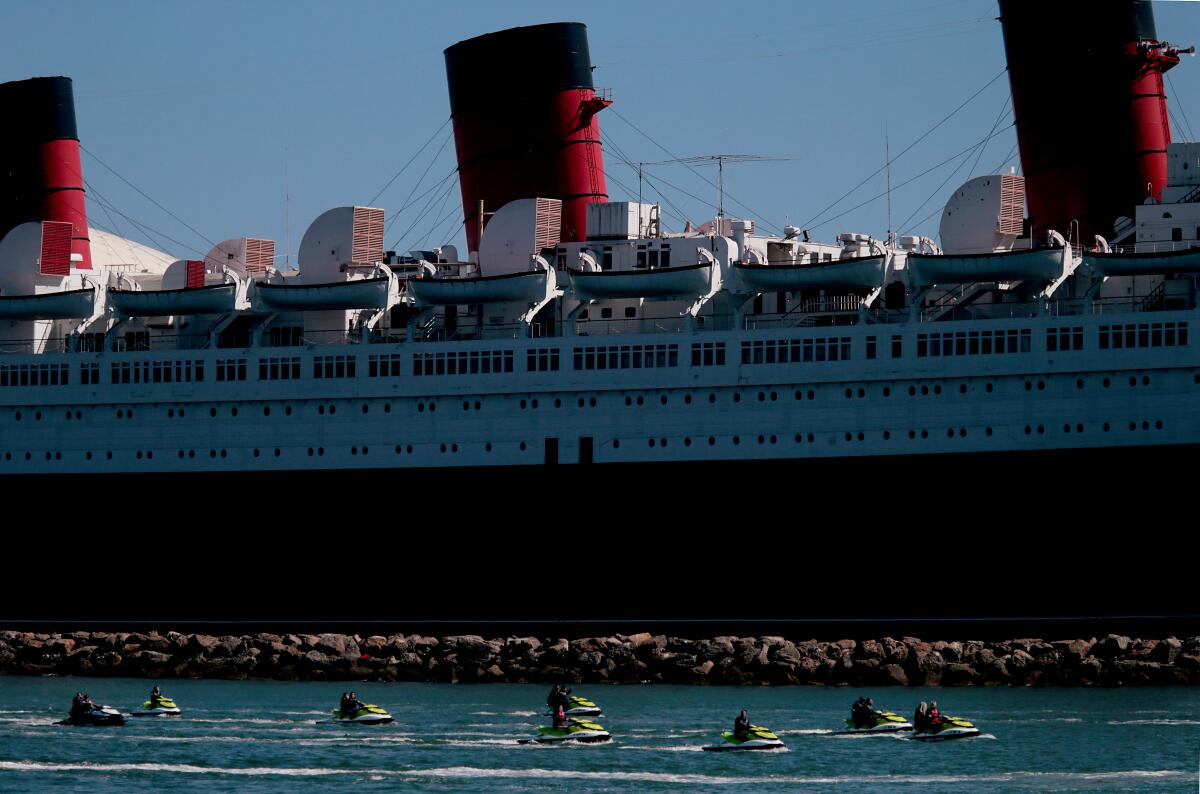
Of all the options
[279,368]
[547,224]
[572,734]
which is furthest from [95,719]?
[547,224]

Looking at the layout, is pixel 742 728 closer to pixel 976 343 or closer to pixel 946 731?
pixel 946 731

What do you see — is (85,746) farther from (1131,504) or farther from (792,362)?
(1131,504)

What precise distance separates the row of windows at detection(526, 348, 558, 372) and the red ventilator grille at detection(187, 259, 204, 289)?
13.1m

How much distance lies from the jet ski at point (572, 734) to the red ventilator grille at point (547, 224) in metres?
23.4

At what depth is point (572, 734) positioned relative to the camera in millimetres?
49094

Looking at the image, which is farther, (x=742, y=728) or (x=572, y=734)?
(x=572, y=734)

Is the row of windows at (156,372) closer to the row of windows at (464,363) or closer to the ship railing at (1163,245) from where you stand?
the row of windows at (464,363)

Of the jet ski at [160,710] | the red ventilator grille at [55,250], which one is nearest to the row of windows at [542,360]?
the jet ski at [160,710]

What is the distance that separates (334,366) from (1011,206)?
64.7 feet

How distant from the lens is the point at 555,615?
214 feet

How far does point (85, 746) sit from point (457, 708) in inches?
360

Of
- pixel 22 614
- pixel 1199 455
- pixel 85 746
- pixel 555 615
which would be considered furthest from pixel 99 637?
pixel 1199 455

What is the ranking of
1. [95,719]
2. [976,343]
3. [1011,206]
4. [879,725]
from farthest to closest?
[1011,206]
[976,343]
[95,719]
[879,725]

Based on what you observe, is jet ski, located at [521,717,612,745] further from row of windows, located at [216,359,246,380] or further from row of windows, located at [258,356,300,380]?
row of windows, located at [216,359,246,380]
